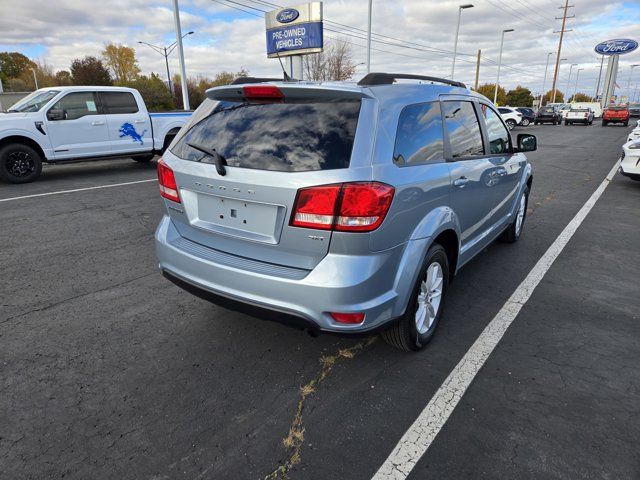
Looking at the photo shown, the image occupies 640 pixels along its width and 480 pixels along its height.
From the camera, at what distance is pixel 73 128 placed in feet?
32.0

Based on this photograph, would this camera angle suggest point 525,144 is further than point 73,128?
No

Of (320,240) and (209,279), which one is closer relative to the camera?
(320,240)

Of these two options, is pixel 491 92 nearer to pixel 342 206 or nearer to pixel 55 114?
pixel 55 114

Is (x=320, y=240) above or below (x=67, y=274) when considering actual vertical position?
above

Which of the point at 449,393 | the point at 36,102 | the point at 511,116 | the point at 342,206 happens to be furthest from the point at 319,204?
the point at 511,116

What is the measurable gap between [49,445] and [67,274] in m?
2.58

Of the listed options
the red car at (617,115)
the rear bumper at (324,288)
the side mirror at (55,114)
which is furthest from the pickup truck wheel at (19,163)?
the red car at (617,115)

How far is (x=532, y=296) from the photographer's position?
4.09 meters

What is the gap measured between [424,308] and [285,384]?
1123 millimetres

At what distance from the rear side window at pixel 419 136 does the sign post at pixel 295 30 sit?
25997 millimetres

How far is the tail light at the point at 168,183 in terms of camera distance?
3.03 m

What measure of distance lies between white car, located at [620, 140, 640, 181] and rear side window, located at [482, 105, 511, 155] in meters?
5.89

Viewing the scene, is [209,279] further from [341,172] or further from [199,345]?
[341,172]

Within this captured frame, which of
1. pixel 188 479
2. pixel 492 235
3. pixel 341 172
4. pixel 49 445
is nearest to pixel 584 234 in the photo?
pixel 492 235
